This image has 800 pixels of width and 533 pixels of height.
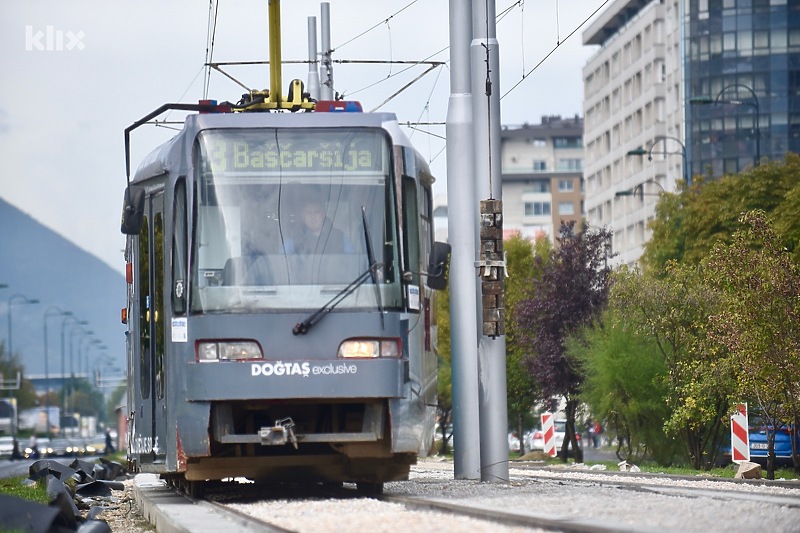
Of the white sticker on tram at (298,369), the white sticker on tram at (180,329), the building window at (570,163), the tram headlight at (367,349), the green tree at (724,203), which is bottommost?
the white sticker on tram at (298,369)

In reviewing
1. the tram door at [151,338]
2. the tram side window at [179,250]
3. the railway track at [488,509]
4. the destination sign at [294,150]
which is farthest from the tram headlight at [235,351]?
the destination sign at [294,150]

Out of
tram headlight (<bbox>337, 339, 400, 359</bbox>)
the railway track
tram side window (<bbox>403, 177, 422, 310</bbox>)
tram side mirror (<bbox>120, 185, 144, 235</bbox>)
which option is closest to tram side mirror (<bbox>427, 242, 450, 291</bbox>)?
tram side window (<bbox>403, 177, 422, 310</bbox>)

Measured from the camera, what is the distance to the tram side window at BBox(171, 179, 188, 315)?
51.6ft

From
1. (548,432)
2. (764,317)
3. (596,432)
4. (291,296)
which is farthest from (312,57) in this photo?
(291,296)

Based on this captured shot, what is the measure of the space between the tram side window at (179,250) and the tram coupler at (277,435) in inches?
52.0

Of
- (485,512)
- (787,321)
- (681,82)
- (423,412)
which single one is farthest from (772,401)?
(681,82)

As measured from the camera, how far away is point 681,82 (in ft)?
320

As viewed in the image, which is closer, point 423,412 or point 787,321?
point 423,412

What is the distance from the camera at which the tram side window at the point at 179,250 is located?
1573 centimetres

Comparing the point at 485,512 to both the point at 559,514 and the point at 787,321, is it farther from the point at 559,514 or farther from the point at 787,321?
the point at 787,321

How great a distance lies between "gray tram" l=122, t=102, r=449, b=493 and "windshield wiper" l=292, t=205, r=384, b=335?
0.04 feet

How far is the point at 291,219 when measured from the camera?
621 inches

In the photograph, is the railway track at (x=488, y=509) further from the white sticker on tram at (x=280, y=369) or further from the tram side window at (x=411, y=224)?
the tram side window at (x=411, y=224)

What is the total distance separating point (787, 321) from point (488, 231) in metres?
9.59
